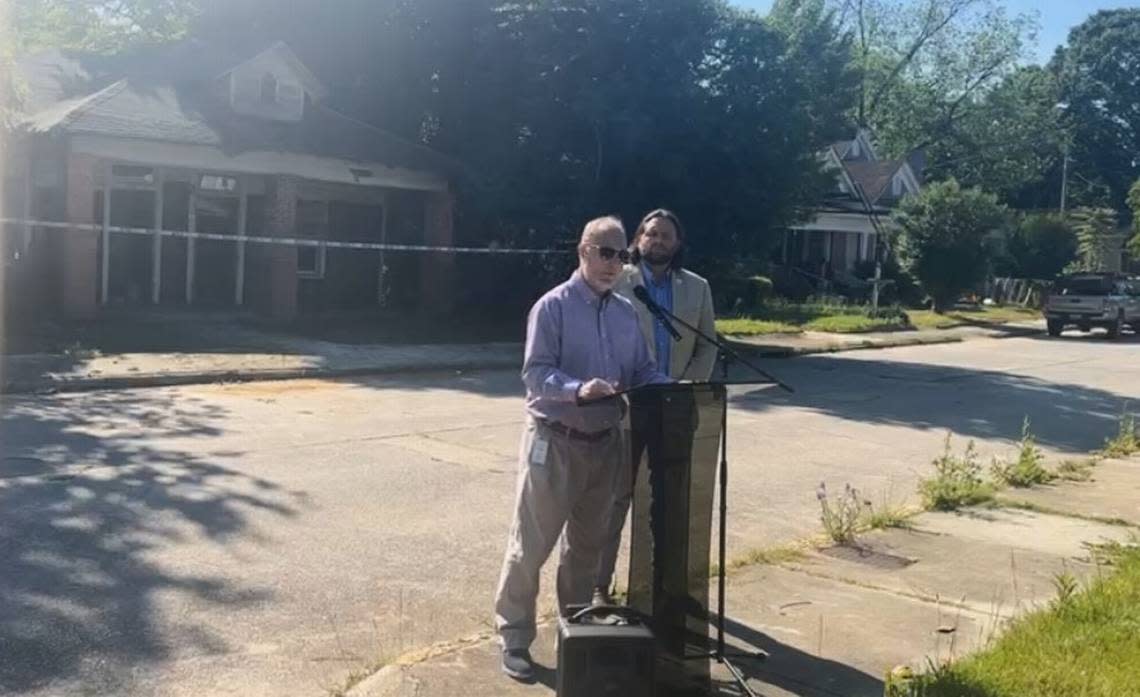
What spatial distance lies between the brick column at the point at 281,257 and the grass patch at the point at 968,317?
58.4 ft

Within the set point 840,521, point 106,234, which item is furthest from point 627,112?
point 840,521

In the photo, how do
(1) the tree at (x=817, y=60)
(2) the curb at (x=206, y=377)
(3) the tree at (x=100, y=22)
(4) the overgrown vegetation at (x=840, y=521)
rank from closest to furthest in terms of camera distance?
(4) the overgrown vegetation at (x=840, y=521) < (2) the curb at (x=206, y=377) < (1) the tree at (x=817, y=60) < (3) the tree at (x=100, y=22)

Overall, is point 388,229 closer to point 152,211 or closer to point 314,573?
point 152,211

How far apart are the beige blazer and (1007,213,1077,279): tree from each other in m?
50.6

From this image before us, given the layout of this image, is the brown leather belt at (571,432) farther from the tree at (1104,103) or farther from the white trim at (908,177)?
the tree at (1104,103)

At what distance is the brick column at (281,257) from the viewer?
22.4 meters

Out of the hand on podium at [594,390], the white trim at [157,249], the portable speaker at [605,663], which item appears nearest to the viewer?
the portable speaker at [605,663]

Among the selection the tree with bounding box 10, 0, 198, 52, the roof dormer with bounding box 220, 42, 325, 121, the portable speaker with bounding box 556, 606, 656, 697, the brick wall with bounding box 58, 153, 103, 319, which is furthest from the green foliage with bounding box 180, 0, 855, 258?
the portable speaker with bounding box 556, 606, 656, 697

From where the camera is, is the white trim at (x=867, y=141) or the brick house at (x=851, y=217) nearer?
the brick house at (x=851, y=217)

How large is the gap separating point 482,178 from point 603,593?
19.2m

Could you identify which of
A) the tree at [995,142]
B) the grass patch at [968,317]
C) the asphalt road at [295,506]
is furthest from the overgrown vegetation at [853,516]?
the tree at [995,142]

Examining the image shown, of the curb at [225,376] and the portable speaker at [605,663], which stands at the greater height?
the portable speaker at [605,663]

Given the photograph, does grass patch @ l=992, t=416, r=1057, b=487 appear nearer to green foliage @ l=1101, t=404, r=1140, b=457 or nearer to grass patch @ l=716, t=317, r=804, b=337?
green foliage @ l=1101, t=404, r=1140, b=457

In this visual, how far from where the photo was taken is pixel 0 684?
4883mm
